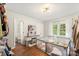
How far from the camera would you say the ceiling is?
5.15 ft

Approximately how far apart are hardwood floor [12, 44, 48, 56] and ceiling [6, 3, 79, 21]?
47 cm

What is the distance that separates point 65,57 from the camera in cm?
161

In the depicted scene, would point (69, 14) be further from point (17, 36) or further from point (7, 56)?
point (7, 56)

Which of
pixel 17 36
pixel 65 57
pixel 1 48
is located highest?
pixel 17 36

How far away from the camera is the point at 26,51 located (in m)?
1.62

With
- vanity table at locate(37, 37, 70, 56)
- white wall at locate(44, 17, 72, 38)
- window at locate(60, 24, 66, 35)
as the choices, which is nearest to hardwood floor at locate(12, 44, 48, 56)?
vanity table at locate(37, 37, 70, 56)

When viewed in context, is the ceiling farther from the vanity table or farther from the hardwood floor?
the hardwood floor

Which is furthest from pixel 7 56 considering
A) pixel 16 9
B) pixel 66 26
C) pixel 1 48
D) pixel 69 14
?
pixel 69 14

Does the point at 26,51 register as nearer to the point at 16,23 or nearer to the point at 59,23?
the point at 16,23

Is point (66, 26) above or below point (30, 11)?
below

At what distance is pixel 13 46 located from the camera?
5.23 ft

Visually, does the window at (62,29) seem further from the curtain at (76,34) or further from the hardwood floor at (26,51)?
the hardwood floor at (26,51)

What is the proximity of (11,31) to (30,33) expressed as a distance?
28cm

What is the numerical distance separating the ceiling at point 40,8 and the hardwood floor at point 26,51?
468 mm
